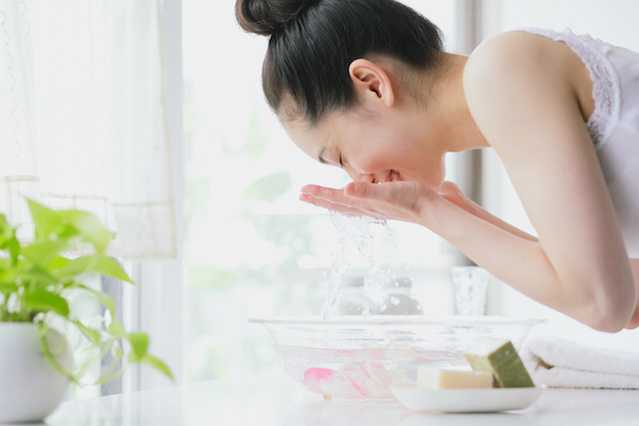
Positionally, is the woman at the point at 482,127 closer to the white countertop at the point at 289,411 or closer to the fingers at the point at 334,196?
the fingers at the point at 334,196

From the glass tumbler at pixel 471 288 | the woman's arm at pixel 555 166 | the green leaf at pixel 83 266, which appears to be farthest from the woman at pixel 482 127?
the glass tumbler at pixel 471 288

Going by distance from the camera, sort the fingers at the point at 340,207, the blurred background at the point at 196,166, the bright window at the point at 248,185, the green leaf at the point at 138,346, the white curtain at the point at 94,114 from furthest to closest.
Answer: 1. the bright window at the point at 248,185
2. the blurred background at the point at 196,166
3. the white curtain at the point at 94,114
4. the fingers at the point at 340,207
5. the green leaf at the point at 138,346

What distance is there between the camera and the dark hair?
140 cm

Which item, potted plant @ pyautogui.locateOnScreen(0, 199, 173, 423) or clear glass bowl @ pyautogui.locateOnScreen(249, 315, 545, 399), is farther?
clear glass bowl @ pyautogui.locateOnScreen(249, 315, 545, 399)

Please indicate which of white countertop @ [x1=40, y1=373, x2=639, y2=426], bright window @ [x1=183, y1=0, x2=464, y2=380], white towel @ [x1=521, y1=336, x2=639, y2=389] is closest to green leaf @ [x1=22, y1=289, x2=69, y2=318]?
white countertop @ [x1=40, y1=373, x2=639, y2=426]

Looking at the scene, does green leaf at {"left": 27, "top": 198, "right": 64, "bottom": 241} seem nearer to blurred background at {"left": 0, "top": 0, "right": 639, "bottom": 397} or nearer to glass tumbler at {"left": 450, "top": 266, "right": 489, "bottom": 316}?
blurred background at {"left": 0, "top": 0, "right": 639, "bottom": 397}

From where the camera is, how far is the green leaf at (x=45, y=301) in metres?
0.88

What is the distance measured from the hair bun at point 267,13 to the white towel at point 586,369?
26.1 inches

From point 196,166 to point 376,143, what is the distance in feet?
4.74

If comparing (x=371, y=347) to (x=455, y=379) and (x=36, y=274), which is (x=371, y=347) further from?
(x=36, y=274)

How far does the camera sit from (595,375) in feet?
4.93

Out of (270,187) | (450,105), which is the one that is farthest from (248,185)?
(450,105)

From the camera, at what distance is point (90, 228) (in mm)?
923

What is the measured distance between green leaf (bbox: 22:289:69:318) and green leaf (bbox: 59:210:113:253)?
0.06 meters
